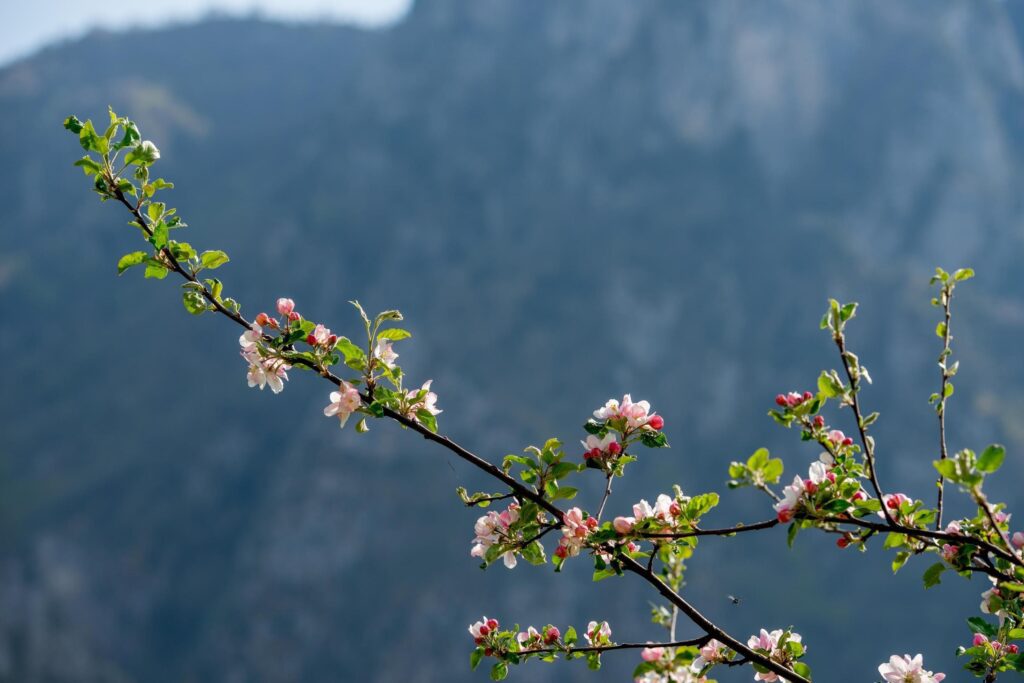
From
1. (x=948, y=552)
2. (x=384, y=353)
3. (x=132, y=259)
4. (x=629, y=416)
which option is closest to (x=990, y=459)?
(x=948, y=552)

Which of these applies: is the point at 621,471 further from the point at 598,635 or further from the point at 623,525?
the point at 598,635

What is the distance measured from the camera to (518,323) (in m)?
91.1

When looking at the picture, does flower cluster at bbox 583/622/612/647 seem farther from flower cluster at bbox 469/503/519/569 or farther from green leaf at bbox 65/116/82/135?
green leaf at bbox 65/116/82/135

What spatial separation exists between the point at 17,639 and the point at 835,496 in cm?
7894

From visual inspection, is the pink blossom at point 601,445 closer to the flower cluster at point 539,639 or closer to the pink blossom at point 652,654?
the pink blossom at point 652,654

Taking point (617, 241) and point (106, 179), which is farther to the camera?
point (617, 241)

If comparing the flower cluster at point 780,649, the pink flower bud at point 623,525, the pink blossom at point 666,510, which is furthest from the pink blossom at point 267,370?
the flower cluster at point 780,649

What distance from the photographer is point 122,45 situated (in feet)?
547

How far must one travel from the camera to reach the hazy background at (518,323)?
68.0 m

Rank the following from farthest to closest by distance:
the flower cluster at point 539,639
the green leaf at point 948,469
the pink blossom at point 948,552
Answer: the flower cluster at point 539,639 → the pink blossom at point 948,552 → the green leaf at point 948,469

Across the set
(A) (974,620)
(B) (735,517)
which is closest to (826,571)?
(B) (735,517)

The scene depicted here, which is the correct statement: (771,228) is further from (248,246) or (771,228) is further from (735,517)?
(248,246)

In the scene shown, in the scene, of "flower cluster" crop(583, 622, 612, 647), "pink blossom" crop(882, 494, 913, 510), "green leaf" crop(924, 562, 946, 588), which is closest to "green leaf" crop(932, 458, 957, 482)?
"pink blossom" crop(882, 494, 913, 510)

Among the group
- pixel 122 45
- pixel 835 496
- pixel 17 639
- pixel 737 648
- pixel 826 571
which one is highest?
pixel 122 45
